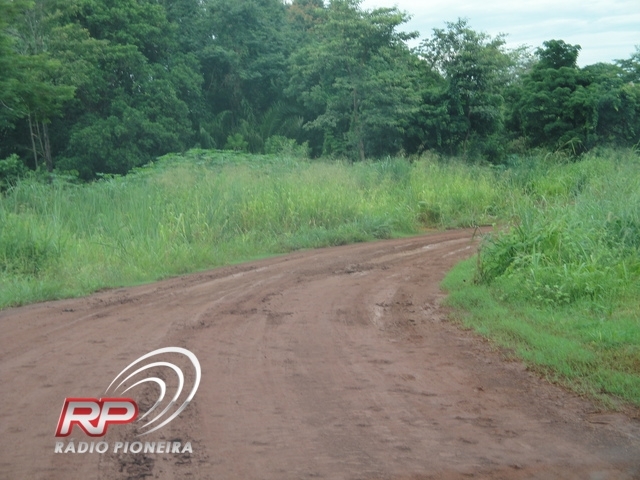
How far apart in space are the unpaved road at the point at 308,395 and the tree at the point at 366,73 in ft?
66.5

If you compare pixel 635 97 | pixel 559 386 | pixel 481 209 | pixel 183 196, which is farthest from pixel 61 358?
pixel 635 97

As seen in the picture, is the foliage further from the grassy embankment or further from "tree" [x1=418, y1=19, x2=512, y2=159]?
"tree" [x1=418, y1=19, x2=512, y2=159]

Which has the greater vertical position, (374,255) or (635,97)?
(635,97)

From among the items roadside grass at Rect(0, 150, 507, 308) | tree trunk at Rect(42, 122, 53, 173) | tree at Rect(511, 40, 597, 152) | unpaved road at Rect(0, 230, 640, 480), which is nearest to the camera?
unpaved road at Rect(0, 230, 640, 480)

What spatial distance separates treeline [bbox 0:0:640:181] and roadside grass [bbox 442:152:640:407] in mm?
12965

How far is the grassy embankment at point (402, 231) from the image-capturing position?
306 inches

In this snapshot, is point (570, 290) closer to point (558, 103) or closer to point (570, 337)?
point (570, 337)

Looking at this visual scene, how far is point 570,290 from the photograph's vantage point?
348 inches

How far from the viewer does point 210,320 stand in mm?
8422

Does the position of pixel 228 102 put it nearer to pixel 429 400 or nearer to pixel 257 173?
pixel 257 173

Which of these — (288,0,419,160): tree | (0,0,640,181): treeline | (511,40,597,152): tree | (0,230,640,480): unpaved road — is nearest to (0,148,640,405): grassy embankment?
(0,230,640,480): unpaved road

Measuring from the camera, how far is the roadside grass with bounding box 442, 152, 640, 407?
652 centimetres

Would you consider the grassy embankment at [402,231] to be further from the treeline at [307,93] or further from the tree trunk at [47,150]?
the tree trunk at [47,150]

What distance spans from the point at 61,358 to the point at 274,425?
8.96ft
